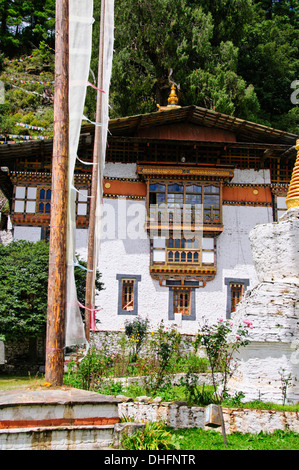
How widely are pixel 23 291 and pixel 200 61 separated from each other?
64.4ft

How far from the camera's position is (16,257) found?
707 inches

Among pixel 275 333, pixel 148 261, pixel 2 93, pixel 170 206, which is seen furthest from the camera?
pixel 2 93

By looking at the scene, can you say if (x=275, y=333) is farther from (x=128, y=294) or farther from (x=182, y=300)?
(x=128, y=294)

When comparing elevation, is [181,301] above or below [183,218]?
below

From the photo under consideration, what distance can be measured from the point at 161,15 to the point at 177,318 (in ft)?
61.0

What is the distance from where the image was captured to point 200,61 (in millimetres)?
30641

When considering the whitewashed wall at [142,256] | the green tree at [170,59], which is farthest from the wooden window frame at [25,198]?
the green tree at [170,59]

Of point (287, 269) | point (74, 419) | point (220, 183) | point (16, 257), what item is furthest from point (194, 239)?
point (74, 419)

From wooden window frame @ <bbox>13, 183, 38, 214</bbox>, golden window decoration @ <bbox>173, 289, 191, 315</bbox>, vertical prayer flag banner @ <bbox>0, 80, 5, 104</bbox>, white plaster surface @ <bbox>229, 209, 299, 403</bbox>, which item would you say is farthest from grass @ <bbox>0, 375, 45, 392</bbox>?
vertical prayer flag banner @ <bbox>0, 80, 5, 104</bbox>

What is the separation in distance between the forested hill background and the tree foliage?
11581mm

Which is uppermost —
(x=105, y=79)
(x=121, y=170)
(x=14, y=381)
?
(x=121, y=170)

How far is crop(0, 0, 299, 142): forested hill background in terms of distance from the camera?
96.7ft

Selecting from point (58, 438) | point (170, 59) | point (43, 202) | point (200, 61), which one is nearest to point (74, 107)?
point (58, 438)

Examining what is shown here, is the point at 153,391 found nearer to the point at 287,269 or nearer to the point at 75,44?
the point at 287,269
